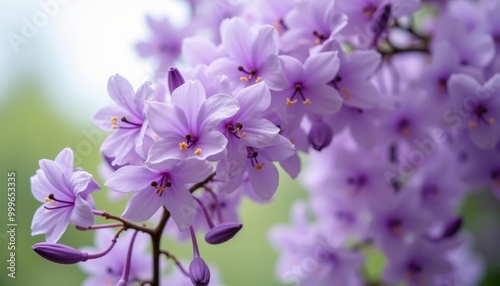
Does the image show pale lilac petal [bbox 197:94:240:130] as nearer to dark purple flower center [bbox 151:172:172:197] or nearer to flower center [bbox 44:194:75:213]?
dark purple flower center [bbox 151:172:172:197]

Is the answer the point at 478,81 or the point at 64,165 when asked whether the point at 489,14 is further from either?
the point at 64,165

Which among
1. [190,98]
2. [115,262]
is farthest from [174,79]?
[115,262]

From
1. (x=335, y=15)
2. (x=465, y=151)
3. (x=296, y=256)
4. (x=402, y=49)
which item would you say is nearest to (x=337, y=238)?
(x=296, y=256)

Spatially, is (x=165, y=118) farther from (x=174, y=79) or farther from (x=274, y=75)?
(x=274, y=75)

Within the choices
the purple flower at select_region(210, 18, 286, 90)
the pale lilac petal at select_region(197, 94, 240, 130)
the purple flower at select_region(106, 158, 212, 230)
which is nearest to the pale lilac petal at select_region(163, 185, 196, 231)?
the purple flower at select_region(106, 158, 212, 230)

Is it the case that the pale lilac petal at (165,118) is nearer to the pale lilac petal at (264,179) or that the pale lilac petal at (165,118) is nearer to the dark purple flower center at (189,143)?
the dark purple flower center at (189,143)

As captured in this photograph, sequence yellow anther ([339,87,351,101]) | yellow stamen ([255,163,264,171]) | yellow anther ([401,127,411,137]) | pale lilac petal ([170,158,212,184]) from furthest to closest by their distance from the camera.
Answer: yellow anther ([401,127,411,137]) → yellow anther ([339,87,351,101]) → yellow stamen ([255,163,264,171]) → pale lilac petal ([170,158,212,184])
